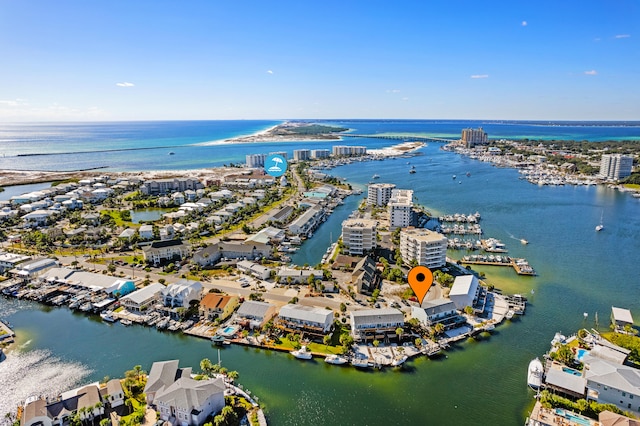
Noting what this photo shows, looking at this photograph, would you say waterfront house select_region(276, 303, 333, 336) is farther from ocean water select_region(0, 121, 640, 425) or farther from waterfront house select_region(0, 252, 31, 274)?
waterfront house select_region(0, 252, 31, 274)

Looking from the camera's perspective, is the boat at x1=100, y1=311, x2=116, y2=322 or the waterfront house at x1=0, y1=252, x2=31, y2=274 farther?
the waterfront house at x1=0, y1=252, x2=31, y2=274

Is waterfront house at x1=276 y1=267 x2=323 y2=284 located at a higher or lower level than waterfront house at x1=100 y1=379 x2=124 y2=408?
higher

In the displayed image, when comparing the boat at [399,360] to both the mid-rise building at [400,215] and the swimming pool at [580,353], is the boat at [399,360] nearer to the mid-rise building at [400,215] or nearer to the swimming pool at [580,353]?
the swimming pool at [580,353]

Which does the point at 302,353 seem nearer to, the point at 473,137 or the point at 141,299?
the point at 141,299

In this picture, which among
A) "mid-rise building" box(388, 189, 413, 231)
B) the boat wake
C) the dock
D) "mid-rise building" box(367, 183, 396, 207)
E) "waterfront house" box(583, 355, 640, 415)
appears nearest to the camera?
"waterfront house" box(583, 355, 640, 415)

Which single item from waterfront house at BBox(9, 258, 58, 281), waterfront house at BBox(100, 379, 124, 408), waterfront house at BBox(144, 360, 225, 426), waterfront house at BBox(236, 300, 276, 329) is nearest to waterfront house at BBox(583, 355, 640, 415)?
waterfront house at BBox(144, 360, 225, 426)

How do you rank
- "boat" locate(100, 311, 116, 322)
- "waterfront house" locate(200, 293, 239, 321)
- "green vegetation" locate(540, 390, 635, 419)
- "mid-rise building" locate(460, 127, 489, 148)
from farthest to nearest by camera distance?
1. "mid-rise building" locate(460, 127, 489, 148)
2. "boat" locate(100, 311, 116, 322)
3. "waterfront house" locate(200, 293, 239, 321)
4. "green vegetation" locate(540, 390, 635, 419)

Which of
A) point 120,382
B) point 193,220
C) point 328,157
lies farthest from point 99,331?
point 328,157

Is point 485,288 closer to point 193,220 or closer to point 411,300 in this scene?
point 411,300
